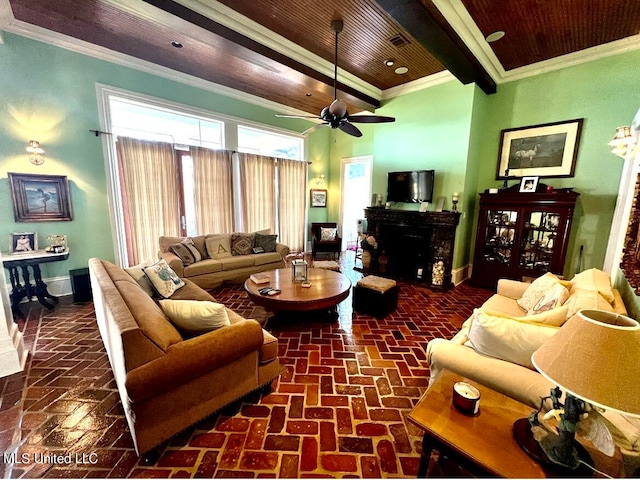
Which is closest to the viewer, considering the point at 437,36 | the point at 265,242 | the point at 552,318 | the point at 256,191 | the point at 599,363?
the point at 599,363

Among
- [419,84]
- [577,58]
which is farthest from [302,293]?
[577,58]

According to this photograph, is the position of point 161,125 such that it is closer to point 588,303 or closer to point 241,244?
point 241,244

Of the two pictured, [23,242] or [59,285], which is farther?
[59,285]

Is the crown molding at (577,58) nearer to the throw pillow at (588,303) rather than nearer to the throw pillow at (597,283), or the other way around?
the throw pillow at (597,283)

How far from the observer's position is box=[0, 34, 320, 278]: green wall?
3227 mm

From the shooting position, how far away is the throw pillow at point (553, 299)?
6.69 ft

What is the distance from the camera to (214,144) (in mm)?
5070

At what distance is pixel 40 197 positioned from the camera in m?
3.47

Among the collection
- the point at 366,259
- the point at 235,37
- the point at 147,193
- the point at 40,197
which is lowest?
the point at 366,259

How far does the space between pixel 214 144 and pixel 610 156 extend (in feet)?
21.3

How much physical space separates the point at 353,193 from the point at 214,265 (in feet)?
13.8

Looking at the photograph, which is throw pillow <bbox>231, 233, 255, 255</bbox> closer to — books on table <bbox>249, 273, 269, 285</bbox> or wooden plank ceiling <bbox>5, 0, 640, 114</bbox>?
books on table <bbox>249, 273, 269, 285</bbox>

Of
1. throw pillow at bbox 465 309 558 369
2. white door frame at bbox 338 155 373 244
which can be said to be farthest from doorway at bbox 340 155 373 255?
throw pillow at bbox 465 309 558 369

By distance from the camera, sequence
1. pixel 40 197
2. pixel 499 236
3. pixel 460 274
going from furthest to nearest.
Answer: pixel 460 274, pixel 499 236, pixel 40 197
